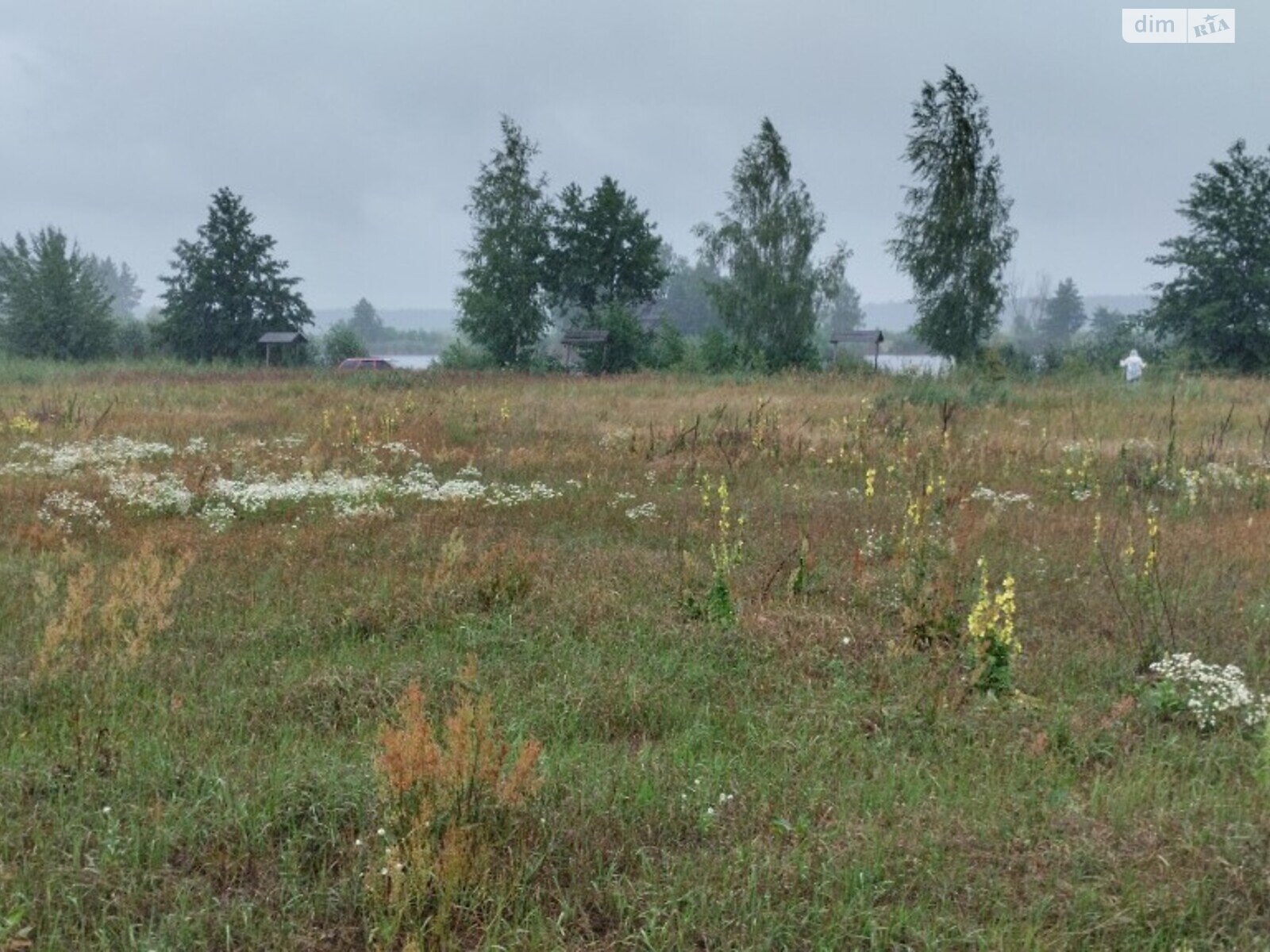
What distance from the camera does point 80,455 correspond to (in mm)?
13219

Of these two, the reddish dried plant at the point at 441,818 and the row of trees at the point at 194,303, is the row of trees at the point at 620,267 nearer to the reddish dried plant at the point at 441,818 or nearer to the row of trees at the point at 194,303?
the row of trees at the point at 194,303

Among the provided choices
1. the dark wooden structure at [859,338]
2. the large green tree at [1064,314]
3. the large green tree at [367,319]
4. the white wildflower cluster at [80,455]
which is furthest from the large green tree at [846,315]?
the white wildflower cluster at [80,455]

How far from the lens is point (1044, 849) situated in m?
3.89

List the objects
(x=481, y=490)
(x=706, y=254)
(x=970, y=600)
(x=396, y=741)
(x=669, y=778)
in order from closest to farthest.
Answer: (x=396, y=741)
(x=669, y=778)
(x=970, y=600)
(x=481, y=490)
(x=706, y=254)

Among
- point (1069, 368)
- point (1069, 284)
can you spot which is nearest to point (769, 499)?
point (1069, 368)

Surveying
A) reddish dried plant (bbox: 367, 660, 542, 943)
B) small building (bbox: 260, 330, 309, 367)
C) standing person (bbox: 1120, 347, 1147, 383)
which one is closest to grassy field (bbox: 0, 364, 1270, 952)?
reddish dried plant (bbox: 367, 660, 542, 943)

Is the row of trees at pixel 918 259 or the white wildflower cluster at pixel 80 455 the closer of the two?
the white wildflower cluster at pixel 80 455

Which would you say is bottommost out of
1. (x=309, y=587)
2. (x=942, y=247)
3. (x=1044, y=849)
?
(x=1044, y=849)

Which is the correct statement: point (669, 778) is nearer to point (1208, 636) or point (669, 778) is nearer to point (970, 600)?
point (970, 600)

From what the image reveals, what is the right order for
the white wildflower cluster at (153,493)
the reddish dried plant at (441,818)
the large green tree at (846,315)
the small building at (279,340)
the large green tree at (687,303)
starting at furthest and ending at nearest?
the large green tree at (846,315), the large green tree at (687,303), the small building at (279,340), the white wildflower cluster at (153,493), the reddish dried plant at (441,818)

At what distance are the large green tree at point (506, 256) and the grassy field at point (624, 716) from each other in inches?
1309

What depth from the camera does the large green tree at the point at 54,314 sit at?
51.1 meters

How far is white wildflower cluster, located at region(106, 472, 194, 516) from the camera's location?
33.6 feet

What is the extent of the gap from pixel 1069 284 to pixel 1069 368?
3806 inches
